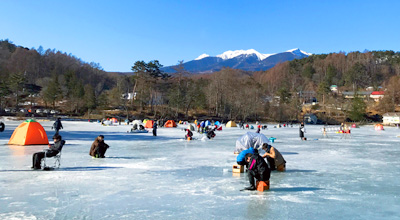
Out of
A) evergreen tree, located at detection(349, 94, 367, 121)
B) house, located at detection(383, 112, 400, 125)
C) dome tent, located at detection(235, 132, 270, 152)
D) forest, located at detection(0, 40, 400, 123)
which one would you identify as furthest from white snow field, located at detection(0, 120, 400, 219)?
evergreen tree, located at detection(349, 94, 367, 121)

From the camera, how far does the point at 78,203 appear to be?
21.0 feet

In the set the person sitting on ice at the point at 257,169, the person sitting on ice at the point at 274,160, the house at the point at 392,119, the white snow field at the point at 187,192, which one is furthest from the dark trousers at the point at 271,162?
the house at the point at 392,119

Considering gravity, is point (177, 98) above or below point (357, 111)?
above

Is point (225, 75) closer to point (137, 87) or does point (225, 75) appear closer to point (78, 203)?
point (137, 87)

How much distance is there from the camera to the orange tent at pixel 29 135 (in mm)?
16469

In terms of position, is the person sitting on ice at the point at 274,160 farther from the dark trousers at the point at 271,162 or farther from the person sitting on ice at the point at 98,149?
the person sitting on ice at the point at 98,149

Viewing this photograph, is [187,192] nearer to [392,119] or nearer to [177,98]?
[177,98]

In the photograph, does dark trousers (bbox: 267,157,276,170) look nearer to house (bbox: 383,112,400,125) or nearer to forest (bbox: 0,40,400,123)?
forest (bbox: 0,40,400,123)

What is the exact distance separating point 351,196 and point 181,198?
12.1 ft

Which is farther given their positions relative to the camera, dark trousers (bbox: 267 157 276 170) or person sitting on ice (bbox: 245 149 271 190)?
dark trousers (bbox: 267 157 276 170)

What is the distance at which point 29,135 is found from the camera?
651 inches

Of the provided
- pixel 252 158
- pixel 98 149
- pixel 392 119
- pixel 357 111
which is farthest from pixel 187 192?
pixel 357 111

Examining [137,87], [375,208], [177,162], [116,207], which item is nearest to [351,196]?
[375,208]

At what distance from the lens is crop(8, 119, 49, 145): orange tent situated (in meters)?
16.5
